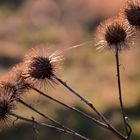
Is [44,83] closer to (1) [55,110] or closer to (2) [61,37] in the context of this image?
(1) [55,110]

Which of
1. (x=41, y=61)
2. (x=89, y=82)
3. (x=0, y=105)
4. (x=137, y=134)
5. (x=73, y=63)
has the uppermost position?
(x=73, y=63)

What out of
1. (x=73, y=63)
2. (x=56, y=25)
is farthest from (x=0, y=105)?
(x=56, y=25)

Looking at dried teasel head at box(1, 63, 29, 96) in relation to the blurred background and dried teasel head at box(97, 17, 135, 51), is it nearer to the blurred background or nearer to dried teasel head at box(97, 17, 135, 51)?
dried teasel head at box(97, 17, 135, 51)

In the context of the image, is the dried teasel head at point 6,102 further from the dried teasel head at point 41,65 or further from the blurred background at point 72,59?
the blurred background at point 72,59

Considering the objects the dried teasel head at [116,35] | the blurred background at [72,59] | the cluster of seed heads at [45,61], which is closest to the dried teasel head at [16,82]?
the cluster of seed heads at [45,61]

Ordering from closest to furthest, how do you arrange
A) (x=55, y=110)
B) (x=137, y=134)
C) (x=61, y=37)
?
(x=137, y=134), (x=55, y=110), (x=61, y=37)

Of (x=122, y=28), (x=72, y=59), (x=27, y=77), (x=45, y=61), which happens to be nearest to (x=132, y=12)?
(x=122, y=28)

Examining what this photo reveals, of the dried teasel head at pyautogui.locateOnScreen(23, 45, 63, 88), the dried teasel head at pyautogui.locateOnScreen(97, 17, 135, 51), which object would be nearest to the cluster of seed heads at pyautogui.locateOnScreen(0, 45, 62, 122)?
the dried teasel head at pyautogui.locateOnScreen(23, 45, 63, 88)

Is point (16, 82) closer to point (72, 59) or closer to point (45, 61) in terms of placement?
point (45, 61)
